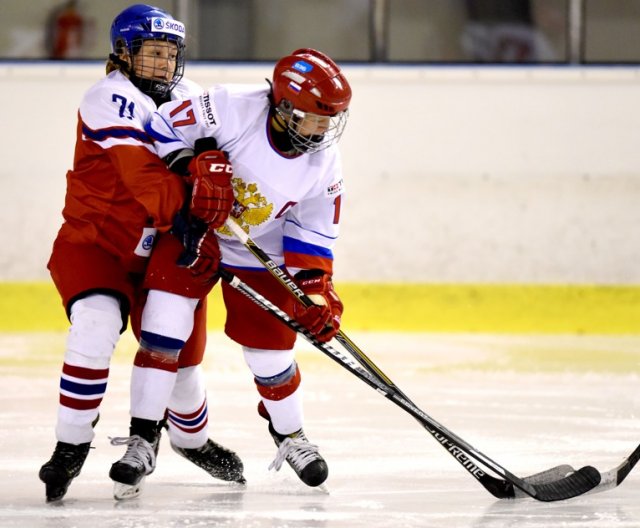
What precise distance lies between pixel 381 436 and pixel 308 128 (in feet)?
3.45

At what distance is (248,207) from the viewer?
286 centimetres

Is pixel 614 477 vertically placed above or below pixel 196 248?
below

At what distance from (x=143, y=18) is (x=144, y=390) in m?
0.84

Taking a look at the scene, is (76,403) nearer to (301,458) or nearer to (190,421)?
(190,421)

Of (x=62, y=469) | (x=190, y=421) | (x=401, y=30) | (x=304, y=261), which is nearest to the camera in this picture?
(x=62, y=469)

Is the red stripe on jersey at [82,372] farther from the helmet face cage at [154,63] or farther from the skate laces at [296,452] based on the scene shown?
the helmet face cage at [154,63]

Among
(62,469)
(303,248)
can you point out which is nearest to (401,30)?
(303,248)

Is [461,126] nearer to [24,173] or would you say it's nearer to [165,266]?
[24,173]

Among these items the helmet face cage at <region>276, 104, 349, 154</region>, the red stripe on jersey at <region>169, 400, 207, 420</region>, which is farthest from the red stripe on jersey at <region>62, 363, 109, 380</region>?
the helmet face cage at <region>276, 104, 349, 154</region>

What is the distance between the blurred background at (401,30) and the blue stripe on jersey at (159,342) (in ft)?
10.6

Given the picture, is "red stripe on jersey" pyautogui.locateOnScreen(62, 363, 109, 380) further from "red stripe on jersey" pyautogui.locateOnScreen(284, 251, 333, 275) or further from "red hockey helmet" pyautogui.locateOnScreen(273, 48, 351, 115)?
"red hockey helmet" pyautogui.locateOnScreen(273, 48, 351, 115)

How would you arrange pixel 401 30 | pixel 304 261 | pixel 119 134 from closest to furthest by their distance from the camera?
pixel 119 134, pixel 304 261, pixel 401 30

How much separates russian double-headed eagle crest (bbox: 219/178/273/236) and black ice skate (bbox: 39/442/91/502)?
558 millimetres

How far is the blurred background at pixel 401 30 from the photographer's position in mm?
5832
